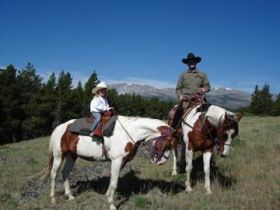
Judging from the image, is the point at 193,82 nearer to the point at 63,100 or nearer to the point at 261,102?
the point at 63,100

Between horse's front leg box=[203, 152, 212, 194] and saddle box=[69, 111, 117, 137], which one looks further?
horse's front leg box=[203, 152, 212, 194]

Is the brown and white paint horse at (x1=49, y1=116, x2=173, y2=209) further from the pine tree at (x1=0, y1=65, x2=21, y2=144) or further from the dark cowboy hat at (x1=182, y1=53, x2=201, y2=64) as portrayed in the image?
the pine tree at (x1=0, y1=65, x2=21, y2=144)

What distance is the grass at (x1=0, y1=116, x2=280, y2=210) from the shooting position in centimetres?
902

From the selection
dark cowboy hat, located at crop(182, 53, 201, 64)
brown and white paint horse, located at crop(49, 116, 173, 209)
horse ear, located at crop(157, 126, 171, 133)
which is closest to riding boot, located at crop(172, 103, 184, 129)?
dark cowboy hat, located at crop(182, 53, 201, 64)

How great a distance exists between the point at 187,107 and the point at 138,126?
8.60 ft

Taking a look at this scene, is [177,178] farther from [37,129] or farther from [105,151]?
[37,129]

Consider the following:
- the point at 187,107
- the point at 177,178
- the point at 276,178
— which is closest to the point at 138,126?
the point at 187,107

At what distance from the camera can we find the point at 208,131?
1044 cm

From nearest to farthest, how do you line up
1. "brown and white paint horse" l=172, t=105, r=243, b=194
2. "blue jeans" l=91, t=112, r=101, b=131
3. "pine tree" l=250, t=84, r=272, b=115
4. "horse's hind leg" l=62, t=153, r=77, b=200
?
"blue jeans" l=91, t=112, r=101, b=131 < "brown and white paint horse" l=172, t=105, r=243, b=194 < "horse's hind leg" l=62, t=153, r=77, b=200 < "pine tree" l=250, t=84, r=272, b=115

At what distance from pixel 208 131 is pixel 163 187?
2157mm

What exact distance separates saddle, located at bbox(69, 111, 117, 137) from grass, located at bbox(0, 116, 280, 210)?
1758 mm

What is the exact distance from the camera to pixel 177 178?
12227 millimetres

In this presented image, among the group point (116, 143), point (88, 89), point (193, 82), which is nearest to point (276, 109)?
point (88, 89)

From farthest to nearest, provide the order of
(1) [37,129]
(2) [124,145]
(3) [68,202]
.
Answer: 1. (1) [37,129]
2. (3) [68,202]
3. (2) [124,145]
